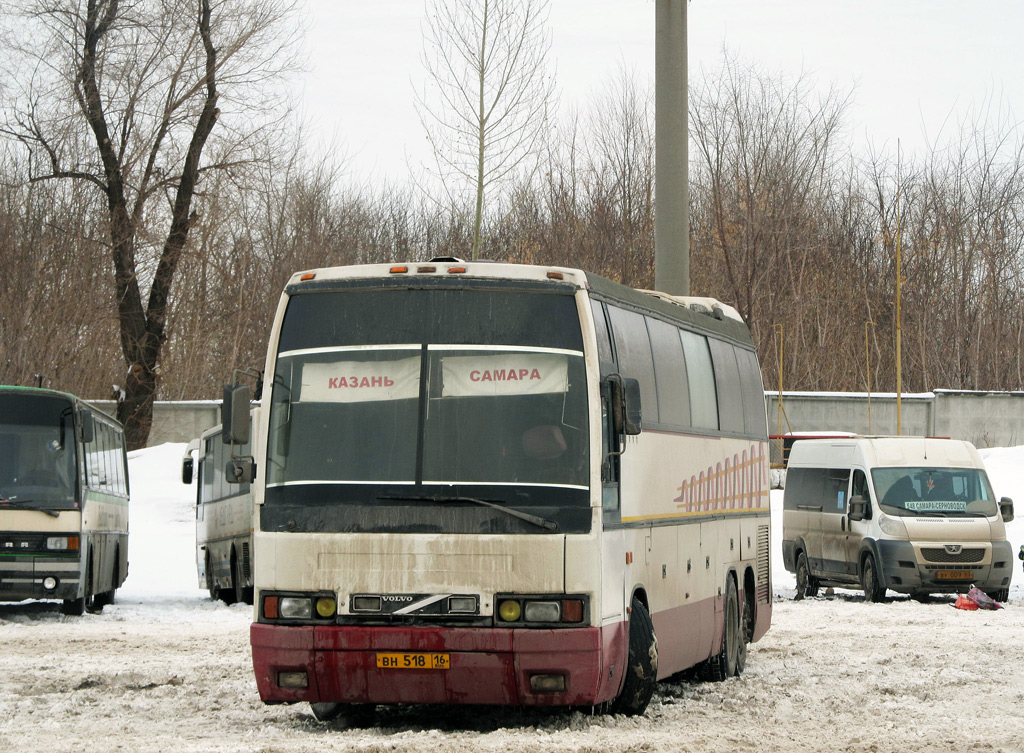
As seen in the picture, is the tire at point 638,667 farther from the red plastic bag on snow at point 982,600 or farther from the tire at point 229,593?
the tire at point 229,593

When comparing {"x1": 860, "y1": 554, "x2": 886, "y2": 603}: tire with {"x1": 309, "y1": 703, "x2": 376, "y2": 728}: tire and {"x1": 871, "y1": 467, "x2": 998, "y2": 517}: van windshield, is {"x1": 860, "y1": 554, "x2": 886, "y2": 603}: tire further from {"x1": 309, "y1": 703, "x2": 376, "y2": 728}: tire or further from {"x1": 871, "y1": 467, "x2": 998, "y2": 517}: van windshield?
{"x1": 309, "y1": 703, "x2": 376, "y2": 728}: tire

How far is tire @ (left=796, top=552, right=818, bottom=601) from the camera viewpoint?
2464cm

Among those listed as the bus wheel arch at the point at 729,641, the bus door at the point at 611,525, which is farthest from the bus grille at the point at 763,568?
the bus door at the point at 611,525

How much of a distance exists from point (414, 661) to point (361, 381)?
1.78 meters

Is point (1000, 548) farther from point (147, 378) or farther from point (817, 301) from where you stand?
point (817, 301)

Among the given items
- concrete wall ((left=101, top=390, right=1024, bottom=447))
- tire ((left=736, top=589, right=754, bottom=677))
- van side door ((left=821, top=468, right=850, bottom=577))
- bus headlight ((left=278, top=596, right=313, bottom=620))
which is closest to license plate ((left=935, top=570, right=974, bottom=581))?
van side door ((left=821, top=468, right=850, bottom=577))

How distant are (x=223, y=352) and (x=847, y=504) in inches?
1403

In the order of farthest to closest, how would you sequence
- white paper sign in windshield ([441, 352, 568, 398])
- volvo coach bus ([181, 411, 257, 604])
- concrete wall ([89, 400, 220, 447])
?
concrete wall ([89, 400, 220, 447]), volvo coach bus ([181, 411, 257, 604]), white paper sign in windshield ([441, 352, 568, 398])

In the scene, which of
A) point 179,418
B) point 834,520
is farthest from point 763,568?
point 179,418

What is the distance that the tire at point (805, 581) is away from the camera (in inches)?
970

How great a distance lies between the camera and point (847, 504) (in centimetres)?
2350

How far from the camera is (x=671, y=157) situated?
60.5ft

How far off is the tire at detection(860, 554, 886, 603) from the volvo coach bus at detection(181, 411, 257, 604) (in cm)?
914

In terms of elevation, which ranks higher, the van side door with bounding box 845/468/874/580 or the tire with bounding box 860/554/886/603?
the van side door with bounding box 845/468/874/580
